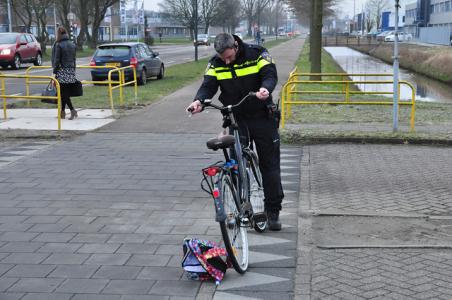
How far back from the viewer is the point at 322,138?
10.4 meters

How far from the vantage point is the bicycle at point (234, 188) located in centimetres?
458

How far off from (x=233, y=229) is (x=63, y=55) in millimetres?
9043

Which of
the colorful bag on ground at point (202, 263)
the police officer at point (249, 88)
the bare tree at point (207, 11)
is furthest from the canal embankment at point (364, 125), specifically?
the bare tree at point (207, 11)

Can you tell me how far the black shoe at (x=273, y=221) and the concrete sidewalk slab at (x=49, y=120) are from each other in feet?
22.2

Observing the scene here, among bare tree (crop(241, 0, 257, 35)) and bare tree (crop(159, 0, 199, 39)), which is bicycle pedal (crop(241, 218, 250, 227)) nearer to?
bare tree (crop(159, 0, 199, 39))

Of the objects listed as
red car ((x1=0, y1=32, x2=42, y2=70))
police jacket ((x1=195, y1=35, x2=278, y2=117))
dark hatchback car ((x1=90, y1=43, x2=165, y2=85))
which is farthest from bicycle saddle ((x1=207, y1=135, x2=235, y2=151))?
red car ((x1=0, y1=32, x2=42, y2=70))

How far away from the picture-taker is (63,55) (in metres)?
12.8

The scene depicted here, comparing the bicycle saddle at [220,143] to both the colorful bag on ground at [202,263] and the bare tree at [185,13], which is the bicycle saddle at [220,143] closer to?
the colorful bag on ground at [202,263]

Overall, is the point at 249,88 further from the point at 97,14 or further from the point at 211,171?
the point at 97,14

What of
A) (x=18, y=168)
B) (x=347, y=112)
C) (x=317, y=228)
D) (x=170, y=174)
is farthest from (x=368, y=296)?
(x=347, y=112)

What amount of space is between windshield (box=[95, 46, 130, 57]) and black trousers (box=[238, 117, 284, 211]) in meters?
16.6

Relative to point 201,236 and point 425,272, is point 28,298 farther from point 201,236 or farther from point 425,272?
point 425,272

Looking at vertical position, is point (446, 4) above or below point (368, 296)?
above

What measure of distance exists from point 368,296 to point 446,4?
274ft
